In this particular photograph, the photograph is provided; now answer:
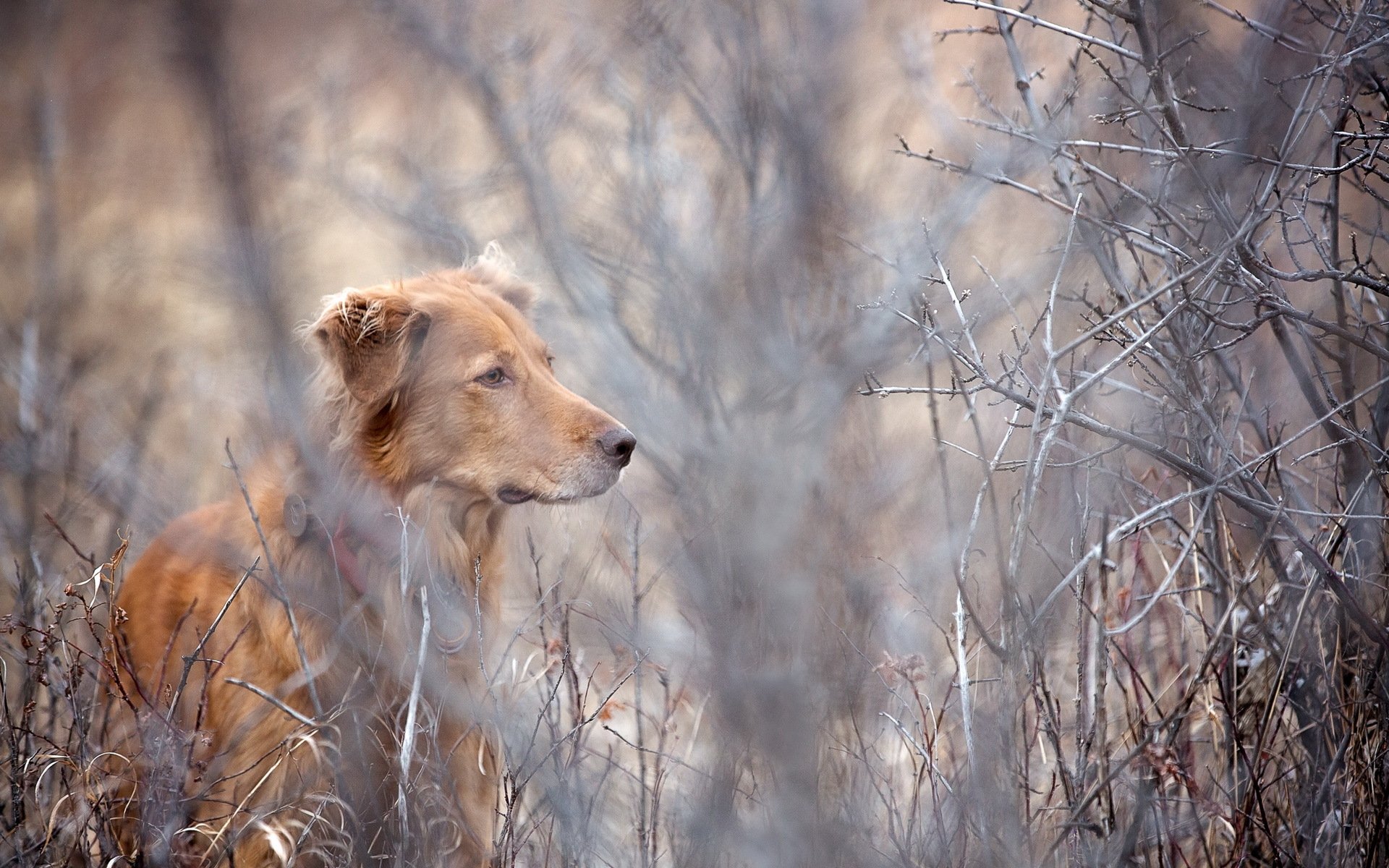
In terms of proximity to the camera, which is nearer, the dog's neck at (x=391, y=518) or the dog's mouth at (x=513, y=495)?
the dog's neck at (x=391, y=518)

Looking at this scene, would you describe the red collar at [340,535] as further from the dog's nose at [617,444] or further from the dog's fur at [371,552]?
the dog's nose at [617,444]

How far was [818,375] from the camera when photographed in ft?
9.32

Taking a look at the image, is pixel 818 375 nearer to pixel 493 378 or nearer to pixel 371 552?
pixel 493 378

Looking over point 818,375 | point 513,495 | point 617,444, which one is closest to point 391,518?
point 513,495

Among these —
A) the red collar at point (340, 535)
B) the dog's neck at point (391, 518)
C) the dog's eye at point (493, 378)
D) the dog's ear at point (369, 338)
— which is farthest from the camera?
the dog's eye at point (493, 378)

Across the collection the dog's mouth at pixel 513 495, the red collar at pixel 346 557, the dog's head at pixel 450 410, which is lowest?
the red collar at pixel 346 557

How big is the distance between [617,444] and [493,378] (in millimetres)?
546

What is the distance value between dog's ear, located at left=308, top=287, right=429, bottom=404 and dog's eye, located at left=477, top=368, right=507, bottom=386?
0.26 m

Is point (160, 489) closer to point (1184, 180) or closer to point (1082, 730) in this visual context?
point (1082, 730)

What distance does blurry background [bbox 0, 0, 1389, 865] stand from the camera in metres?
1.98

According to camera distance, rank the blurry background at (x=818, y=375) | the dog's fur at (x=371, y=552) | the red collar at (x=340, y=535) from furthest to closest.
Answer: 1. the red collar at (x=340, y=535)
2. the dog's fur at (x=371, y=552)
3. the blurry background at (x=818, y=375)

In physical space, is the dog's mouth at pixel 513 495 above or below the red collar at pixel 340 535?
above

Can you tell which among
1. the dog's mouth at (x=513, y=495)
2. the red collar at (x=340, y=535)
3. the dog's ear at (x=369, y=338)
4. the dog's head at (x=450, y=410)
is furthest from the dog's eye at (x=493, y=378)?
the red collar at (x=340, y=535)

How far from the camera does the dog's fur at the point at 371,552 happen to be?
2973 mm
